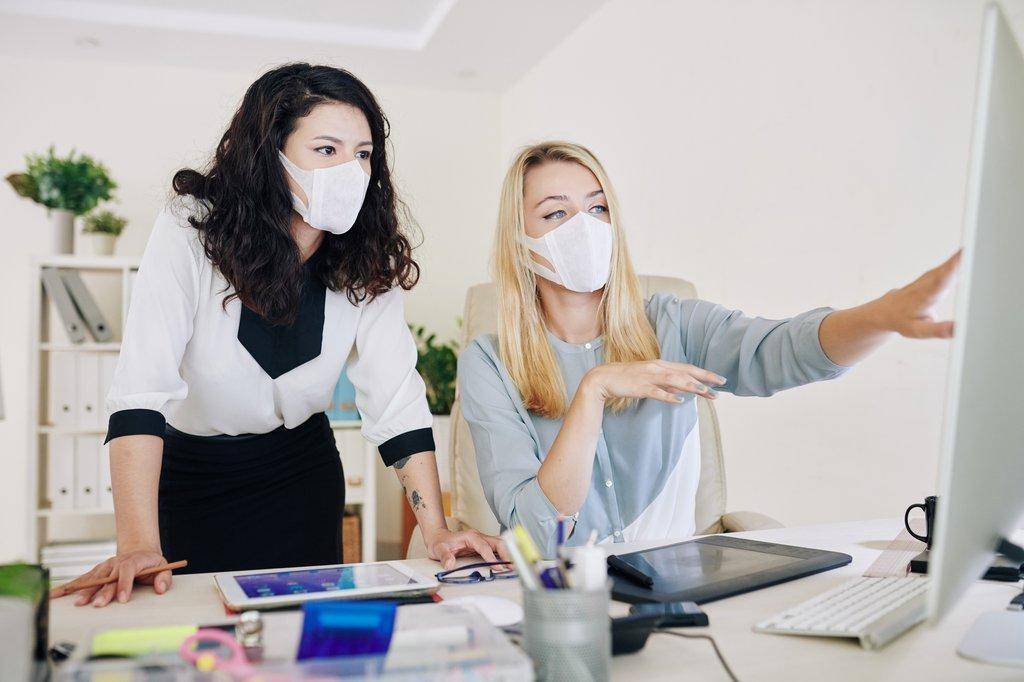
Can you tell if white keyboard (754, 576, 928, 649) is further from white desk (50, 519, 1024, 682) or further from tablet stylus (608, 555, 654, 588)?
tablet stylus (608, 555, 654, 588)

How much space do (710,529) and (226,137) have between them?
1185mm

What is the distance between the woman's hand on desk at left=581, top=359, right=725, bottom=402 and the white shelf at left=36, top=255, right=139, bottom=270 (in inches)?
114

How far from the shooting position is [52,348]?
3.50 meters

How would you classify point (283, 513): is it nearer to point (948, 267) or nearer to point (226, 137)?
point (226, 137)

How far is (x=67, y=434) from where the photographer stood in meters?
3.55

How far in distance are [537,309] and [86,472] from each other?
9.03 ft

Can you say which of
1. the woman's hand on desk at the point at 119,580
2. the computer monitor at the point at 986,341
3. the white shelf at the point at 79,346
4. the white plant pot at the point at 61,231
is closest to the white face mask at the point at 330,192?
the woman's hand on desk at the point at 119,580

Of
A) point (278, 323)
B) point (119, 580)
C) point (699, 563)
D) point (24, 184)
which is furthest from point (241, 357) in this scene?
point (24, 184)

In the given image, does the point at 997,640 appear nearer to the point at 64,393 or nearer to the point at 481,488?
the point at 481,488

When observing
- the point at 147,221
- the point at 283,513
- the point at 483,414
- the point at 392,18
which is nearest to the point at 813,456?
the point at 483,414

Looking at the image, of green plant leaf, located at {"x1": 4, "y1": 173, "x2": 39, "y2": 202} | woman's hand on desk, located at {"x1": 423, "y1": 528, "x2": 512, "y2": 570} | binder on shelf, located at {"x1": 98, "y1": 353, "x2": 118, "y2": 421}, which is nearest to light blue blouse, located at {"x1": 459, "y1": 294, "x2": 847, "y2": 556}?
woman's hand on desk, located at {"x1": 423, "y1": 528, "x2": 512, "y2": 570}

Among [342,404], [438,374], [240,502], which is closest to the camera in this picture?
[240,502]

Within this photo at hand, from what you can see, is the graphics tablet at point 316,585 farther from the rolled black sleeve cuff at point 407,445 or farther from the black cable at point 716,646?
the rolled black sleeve cuff at point 407,445

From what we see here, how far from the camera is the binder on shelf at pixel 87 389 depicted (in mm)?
3523
